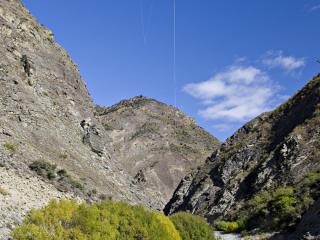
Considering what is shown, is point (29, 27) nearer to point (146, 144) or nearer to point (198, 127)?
point (146, 144)

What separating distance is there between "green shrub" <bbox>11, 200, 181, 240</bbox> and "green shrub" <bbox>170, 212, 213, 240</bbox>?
479cm

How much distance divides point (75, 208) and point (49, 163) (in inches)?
649

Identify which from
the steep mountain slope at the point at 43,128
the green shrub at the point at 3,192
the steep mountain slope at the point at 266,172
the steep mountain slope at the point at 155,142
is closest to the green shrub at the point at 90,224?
the steep mountain slope at the point at 43,128

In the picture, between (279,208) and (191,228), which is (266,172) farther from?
(191,228)

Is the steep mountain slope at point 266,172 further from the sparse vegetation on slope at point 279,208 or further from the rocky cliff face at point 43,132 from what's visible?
the rocky cliff face at point 43,132

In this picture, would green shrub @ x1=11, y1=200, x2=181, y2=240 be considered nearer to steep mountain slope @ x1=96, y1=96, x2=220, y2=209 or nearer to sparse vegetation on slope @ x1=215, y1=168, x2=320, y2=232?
sparse vegetation on slope @ x1=215, y1=168, x2=320, y2=232

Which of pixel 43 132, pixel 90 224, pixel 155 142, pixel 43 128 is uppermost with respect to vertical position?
pixel 155 142

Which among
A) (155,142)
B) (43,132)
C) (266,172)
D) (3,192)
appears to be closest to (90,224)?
(3,192)

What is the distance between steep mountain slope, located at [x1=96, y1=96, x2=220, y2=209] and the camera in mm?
100875

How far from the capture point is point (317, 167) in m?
37.9

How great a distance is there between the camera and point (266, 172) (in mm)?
45844

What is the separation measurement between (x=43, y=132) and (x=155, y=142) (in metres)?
74.0

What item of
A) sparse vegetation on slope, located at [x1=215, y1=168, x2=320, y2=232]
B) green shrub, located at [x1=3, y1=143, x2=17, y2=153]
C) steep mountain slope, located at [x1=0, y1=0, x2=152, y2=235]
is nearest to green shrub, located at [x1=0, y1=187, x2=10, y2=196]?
steep mountain slope, located at [x1=0, y1=0, x2=152, y2=235]

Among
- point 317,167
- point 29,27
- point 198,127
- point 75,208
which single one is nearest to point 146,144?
point 198,127
